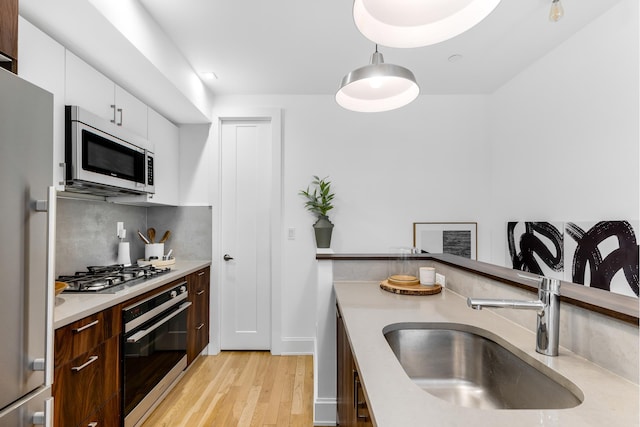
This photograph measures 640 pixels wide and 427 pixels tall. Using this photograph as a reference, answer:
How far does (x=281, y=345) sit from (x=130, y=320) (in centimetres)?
170

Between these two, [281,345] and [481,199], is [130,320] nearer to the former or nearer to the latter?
[281,345]

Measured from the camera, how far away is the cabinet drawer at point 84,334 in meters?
1.35

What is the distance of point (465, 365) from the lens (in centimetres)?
126

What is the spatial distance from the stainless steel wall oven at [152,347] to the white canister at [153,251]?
591mm

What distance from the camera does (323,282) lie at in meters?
2.08

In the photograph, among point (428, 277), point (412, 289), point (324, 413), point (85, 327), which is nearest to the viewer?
point (85, 327)

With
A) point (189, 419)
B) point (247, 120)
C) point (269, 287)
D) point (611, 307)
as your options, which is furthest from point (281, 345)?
point (611, 307)

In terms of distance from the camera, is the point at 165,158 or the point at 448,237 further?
the point at 448,237

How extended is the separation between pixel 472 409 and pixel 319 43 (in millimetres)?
2410

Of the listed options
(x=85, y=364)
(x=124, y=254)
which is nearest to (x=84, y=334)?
(x=85, y=364)

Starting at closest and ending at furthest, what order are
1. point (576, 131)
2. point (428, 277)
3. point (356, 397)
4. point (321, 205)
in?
point (356, 397) → point (428, 277) → point (576, 131) → point (321, 205)

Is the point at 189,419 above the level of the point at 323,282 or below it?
below

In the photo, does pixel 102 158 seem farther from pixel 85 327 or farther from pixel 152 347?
pixel 152 347

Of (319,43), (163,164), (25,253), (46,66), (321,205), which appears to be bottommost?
(25,253)
